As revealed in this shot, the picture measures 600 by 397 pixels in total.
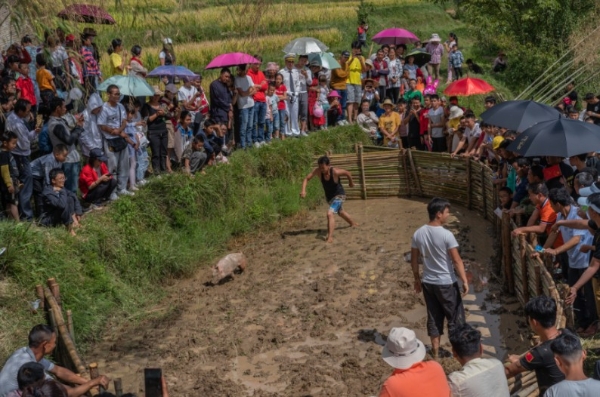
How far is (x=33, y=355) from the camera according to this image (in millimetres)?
7562

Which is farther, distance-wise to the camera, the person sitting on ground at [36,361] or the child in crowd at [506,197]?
the child in crowd at [506,197]

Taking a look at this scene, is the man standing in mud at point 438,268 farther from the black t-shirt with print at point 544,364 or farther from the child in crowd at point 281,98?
the child in crowd at point 281,98

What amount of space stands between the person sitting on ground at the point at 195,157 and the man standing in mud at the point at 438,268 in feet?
20.1

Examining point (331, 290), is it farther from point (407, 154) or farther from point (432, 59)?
point (432, 59)

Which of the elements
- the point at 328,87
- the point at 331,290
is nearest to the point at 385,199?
the point at 328,87

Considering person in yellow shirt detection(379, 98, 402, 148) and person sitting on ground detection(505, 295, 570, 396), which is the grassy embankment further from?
person sitting on ground detection(505, 295, 570, 396)

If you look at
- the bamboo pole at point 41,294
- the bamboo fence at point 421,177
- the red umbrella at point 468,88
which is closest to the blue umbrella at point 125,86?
the bamboo pole at point 41,294

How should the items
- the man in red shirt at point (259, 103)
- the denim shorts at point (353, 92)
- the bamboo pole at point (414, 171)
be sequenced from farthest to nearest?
the denim shorts at point (353, 92) < the bamboo pole at point (414, 171) < the man in red shirt at point (259, 103)

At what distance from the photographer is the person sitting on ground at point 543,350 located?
20.7 ft

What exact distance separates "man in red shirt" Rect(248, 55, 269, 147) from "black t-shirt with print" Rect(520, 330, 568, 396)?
10.6 meters

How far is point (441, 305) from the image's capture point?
9312 mm

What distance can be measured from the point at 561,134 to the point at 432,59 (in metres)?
13.8

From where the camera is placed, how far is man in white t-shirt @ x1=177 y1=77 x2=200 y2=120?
15.5 metres

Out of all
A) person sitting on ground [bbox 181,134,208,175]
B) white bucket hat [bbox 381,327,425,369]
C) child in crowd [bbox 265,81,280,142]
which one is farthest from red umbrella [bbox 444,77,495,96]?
white bucket hat [bbox 381,327,425,369]
